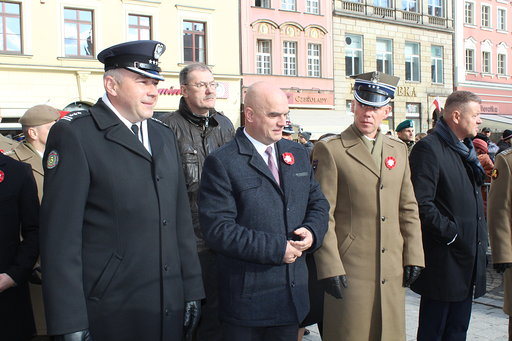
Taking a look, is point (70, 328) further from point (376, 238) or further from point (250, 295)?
point (376, 238)

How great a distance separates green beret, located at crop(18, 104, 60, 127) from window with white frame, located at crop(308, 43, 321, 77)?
21.8m

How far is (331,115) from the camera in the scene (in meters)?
26.0

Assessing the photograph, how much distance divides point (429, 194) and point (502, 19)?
113ft

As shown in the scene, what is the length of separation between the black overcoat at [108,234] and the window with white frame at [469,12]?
33295mm

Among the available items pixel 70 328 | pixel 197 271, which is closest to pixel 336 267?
pixel 197 271

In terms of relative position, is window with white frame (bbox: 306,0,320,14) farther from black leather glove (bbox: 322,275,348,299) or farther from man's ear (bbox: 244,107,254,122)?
black leather glove (bbox: 322,275,348,299)

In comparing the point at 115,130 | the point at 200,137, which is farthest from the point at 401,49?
the point at 115,130

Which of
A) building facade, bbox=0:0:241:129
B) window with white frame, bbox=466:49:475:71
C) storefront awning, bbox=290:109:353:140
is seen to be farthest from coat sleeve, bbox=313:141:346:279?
window with white frame, bbox=466:49:475:71

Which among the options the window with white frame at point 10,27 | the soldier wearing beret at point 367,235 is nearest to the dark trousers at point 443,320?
the soldier wearing beret at point 367,235

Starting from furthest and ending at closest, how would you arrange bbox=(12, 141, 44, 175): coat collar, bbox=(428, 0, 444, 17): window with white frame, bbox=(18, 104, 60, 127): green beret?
bbox=(428, 0, 444, 17): window with white frame < bbox=(18, 104, 60, 127): green beret < bbox=(12, 141, 44, 175): coat collar

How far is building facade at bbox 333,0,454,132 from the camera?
26891 mm

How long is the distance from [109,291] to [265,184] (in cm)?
107

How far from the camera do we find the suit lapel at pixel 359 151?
A: 3.81m

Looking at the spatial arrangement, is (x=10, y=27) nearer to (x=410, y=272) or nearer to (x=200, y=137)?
(x=200, y=137)
